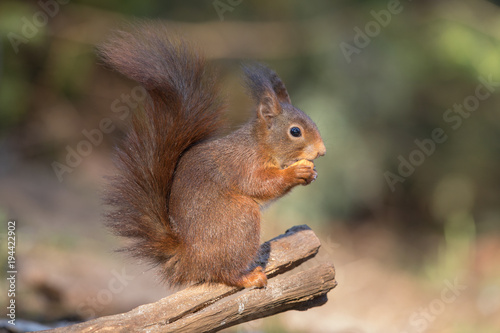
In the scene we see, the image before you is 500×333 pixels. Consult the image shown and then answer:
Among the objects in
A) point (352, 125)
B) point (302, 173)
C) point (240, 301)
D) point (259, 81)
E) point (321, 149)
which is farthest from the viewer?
point (352, 125)

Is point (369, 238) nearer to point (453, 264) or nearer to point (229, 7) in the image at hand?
point (453, 264)

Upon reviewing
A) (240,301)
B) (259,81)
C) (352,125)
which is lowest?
(240,301)

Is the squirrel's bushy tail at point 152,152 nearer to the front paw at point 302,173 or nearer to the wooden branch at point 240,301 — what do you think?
the wooden branch at point 240,301

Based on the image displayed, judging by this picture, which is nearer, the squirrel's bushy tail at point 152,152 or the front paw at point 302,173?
the squirrel's bushy tail at point 152,152

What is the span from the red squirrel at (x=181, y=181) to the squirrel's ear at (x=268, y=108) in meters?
0.24

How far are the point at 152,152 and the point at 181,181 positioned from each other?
16cm

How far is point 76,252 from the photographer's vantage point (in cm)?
373

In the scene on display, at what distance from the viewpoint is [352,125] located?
5008 millimetres

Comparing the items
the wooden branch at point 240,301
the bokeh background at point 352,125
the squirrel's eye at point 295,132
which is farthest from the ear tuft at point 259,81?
the bokeh background at point 352,125

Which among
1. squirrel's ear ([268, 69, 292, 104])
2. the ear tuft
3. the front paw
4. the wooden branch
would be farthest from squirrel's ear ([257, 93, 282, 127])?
the wooden branch

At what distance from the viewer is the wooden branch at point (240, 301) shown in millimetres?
1889

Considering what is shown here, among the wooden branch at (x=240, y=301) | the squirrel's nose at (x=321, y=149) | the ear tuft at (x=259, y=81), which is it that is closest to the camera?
the wooden branch at (x=240, y=301)

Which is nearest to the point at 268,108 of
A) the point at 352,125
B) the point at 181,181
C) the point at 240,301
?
the point at 181,181

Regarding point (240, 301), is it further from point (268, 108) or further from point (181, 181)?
point (268, 108)
